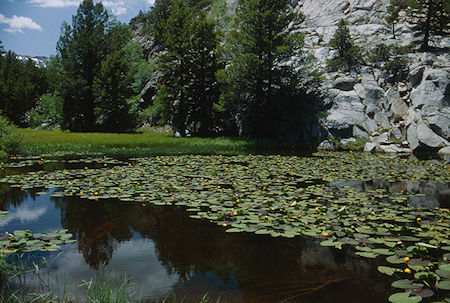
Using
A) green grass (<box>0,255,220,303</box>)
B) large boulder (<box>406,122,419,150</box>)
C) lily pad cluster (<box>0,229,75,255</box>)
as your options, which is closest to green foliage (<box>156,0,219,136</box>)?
large boulder (<box>406,122,419,150</box>)

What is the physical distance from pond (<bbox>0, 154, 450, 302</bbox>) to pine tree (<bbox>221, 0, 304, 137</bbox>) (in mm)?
16941

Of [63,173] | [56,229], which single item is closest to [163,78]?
[63,173]

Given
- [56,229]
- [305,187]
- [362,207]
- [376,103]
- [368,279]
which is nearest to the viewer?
[368,279]

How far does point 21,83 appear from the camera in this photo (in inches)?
2170

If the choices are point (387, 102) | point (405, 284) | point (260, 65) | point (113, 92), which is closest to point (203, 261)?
point (405, 284)

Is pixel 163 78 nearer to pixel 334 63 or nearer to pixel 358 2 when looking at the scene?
pixel 334 63

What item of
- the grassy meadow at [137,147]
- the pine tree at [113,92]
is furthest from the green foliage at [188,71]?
the grassy meadow at [137,147]

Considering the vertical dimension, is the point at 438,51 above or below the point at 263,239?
above

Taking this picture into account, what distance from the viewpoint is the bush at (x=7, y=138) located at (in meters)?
15.6

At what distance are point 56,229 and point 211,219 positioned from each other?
2978mm

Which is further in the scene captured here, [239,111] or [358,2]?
[358,2]

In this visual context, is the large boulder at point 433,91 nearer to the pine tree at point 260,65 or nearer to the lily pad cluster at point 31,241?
the pine tree at point 260,65

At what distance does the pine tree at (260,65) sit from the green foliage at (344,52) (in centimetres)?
423

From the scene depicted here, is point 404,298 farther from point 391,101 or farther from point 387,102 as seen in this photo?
point 387,102
